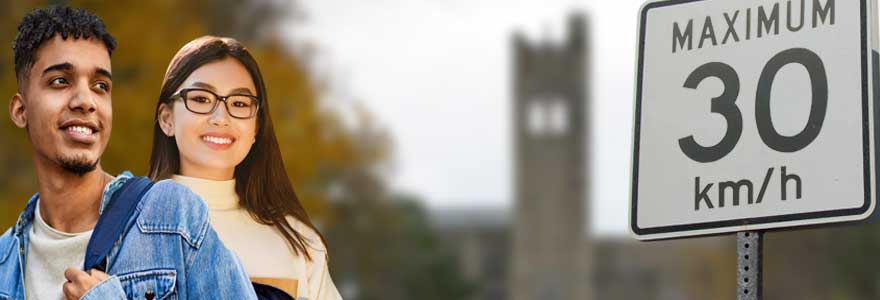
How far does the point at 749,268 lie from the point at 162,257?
1413 millimetres

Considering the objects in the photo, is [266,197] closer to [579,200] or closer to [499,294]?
[579,200]

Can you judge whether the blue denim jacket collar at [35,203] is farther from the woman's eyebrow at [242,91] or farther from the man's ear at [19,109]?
the woman's eyebrow at [242,91]

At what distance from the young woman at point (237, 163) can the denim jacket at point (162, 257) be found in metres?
0.39

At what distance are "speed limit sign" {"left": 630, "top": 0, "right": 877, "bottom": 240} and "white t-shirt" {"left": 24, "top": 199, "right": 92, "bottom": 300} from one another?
5.00 ft

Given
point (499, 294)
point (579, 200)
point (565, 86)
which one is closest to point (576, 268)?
point (579, 200)

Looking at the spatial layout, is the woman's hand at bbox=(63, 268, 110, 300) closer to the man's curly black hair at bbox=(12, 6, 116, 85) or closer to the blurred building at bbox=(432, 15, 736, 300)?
the man's curly black hair at bbox=(12, 6, 116, 85)

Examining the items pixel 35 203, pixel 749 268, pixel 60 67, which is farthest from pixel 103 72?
pixel 749 268

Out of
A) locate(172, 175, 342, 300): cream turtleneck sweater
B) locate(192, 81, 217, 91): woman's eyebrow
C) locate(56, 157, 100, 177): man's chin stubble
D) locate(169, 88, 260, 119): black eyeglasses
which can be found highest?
locate(192, 81, 217, 91): woman's eyebrow

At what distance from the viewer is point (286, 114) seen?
7.62 m

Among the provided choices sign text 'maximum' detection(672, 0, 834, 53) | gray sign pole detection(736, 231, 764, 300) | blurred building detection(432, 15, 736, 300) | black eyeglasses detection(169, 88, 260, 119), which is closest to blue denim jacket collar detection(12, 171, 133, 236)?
black eyeglasses detection(169, 88, 260, 119)

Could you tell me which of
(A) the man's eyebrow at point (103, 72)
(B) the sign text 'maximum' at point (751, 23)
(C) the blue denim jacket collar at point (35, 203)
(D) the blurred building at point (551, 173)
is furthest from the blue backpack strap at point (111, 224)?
(D) the blurred building at point (551, 173)

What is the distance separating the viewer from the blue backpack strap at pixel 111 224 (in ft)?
10.4

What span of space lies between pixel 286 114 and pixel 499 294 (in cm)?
10469

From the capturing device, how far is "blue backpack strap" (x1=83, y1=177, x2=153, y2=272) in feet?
10.4
